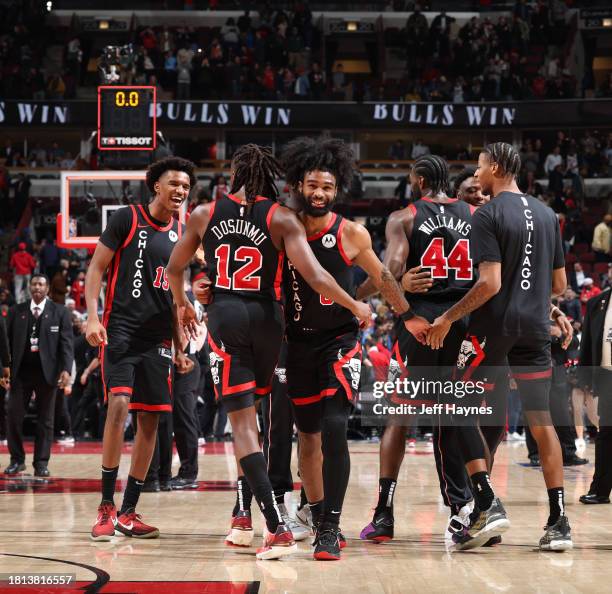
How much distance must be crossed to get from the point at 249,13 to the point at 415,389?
26360mm

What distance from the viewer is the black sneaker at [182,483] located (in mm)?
7905

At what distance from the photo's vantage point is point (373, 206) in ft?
80.8

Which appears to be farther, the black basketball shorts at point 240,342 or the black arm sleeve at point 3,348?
the black arm sleeve at point 3,348

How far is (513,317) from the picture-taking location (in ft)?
16.4

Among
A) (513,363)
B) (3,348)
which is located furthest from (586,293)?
(513,363)

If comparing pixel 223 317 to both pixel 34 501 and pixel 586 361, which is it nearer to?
pixel 34 501

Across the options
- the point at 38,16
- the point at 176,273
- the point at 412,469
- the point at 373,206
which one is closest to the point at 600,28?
the point at 373,206

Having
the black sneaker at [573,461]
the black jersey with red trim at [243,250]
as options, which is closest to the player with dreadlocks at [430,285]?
the black jersey with red trim at [243,250]

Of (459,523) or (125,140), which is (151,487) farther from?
(125,140)

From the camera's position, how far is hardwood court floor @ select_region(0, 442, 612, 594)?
4016 millimetres

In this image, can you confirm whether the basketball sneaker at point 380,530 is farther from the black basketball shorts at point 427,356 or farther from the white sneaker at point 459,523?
the black basketball shorts at point 427,356

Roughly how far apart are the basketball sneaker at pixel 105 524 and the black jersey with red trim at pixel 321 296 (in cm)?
143

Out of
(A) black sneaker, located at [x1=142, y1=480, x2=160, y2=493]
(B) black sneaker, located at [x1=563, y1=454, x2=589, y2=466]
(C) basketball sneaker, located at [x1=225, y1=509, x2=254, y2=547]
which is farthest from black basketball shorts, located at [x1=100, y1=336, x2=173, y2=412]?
(B) black sneaker, located at [x1=563, y1=454, x2=589, y2=466]

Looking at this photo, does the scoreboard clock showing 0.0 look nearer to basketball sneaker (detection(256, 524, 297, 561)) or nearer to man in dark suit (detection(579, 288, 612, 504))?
man in dark suit (detection(579, 288, 612, 504))
